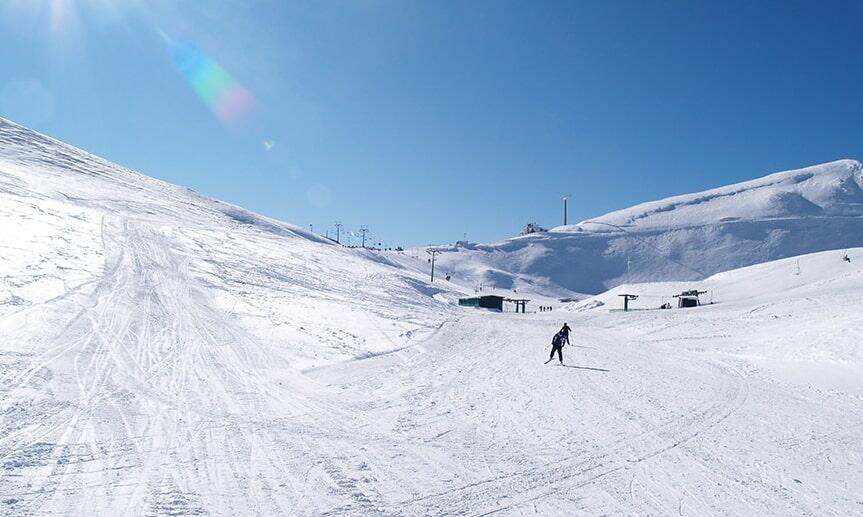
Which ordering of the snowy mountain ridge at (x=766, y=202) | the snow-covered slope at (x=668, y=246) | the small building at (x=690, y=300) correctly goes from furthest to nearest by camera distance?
the snowy mountain ridge at (x=766, y=202)
the snow-covered slope at (x=668, y=246)
the small building at (x=690, y=300)

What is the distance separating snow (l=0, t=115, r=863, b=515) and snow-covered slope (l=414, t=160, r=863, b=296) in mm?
73483

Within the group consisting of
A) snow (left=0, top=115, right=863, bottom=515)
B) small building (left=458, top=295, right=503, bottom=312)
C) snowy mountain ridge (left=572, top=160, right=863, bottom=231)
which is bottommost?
snow (left=0, top=115, right=863, bottom=515)

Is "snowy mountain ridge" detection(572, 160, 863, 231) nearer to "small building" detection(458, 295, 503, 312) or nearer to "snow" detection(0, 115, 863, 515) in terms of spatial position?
"small building" detection(458, 295, 503, 312)

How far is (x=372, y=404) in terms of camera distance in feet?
35.1

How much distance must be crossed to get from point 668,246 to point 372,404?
129 m

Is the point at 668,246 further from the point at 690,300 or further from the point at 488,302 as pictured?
→ the point at 488,302

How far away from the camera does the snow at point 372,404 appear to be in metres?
6.20

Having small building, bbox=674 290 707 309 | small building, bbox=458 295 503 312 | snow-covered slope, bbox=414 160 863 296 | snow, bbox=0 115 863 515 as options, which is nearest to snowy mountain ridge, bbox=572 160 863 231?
snow-covered slope, bbox=414 160 863 296

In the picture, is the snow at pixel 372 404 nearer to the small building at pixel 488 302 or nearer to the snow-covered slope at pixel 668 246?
the small building at pixel 488 302

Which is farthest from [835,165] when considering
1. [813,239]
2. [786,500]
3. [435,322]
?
[786,500]

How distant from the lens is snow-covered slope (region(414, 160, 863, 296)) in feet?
359

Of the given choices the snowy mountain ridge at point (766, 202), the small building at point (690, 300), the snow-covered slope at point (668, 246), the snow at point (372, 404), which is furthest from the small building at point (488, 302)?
the snowy mountain ridge at point (766, 202)

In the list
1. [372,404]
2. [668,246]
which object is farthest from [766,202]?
[372,404]

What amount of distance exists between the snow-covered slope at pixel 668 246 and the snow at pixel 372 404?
73483 millimetres
